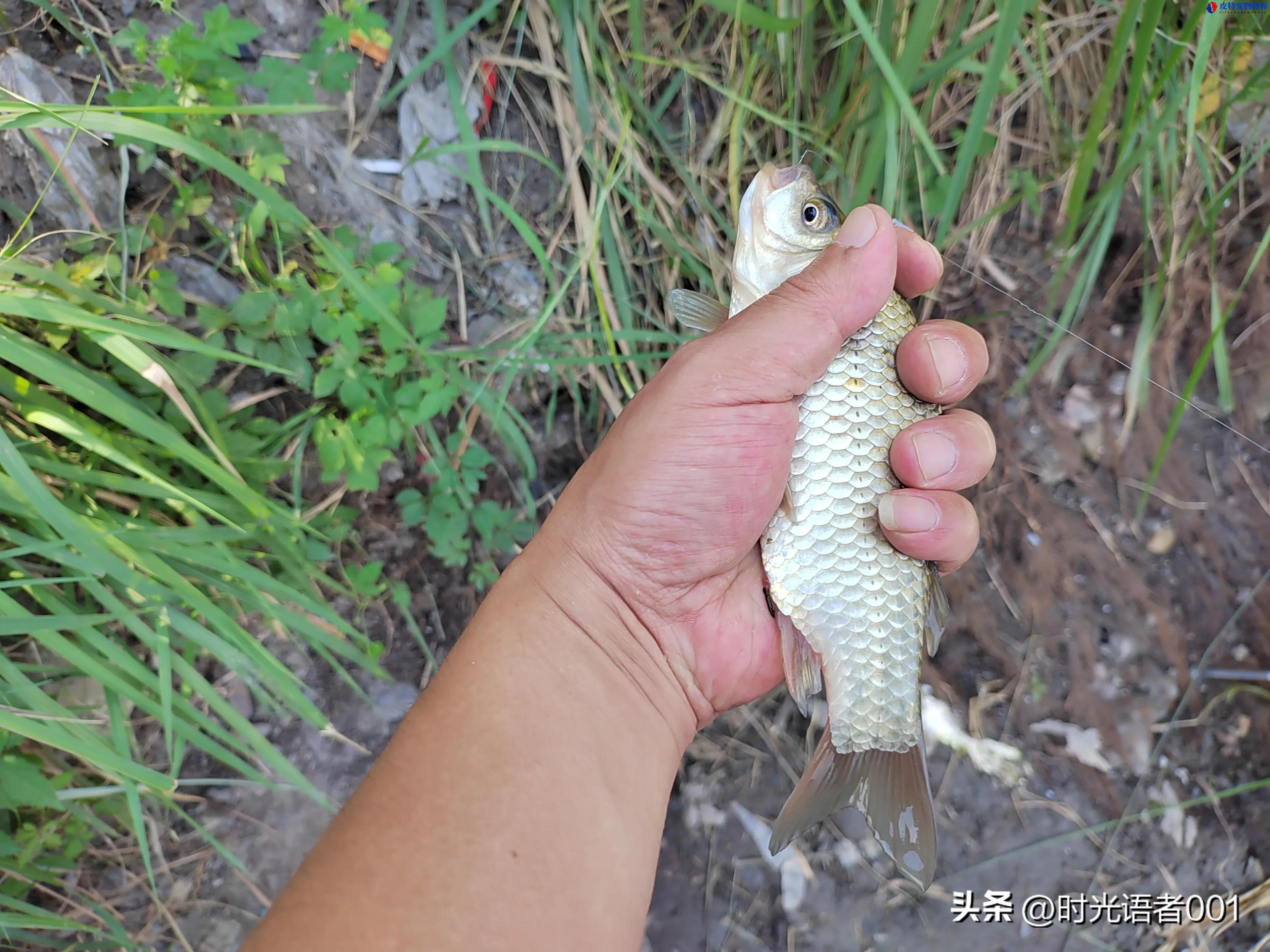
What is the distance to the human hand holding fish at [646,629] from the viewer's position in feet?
3.37

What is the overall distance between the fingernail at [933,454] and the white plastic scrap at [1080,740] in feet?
3.30

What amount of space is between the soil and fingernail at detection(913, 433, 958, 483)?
2.20 ft

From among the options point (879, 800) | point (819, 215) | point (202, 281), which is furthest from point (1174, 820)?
point (202, 281)

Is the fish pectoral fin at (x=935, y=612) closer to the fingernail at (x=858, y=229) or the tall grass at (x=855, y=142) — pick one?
the fingernail at (x=858, y=229)

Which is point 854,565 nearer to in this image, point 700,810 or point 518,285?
point 700,810

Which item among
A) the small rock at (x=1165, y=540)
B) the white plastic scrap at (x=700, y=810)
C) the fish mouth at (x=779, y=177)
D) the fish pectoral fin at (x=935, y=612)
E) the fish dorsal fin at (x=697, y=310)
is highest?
the fish mouth at (x=779, y=177)

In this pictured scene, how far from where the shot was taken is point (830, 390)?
1.24 meters

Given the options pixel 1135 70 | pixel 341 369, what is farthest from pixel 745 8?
pixel 341 369

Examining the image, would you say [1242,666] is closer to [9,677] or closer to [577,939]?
[577,939]

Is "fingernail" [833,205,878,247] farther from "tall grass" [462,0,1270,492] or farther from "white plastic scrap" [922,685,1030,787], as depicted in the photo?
"white plastic scrap" [922,685,1030,787]

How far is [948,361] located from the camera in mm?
1313

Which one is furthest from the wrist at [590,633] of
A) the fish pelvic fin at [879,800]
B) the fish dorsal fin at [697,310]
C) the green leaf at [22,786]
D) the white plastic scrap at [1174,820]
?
the white plastic scrap at [1174,820]

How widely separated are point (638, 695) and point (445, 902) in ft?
1.60

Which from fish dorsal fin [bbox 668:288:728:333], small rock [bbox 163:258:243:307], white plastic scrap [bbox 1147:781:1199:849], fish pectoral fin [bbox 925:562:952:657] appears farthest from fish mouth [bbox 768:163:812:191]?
white plastic scrap [bbox 1147:781:1199:849]
